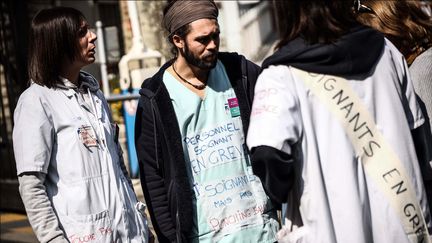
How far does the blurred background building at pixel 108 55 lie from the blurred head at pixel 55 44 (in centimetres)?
548

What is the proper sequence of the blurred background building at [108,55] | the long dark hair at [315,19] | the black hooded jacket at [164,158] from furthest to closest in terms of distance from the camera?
the blurred background building at [108,55] → the black hooded jacket at [164,158] → the long dark hair at [315,19]

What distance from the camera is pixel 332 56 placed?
115 inches

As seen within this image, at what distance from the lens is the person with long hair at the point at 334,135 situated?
2.87 meters

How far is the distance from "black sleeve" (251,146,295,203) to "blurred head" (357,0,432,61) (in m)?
1.16

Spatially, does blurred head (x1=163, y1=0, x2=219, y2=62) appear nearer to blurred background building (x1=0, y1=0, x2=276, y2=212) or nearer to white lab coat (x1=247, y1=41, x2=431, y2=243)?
white lab coat (x1=247, y1=41, x2=431, y2=243)

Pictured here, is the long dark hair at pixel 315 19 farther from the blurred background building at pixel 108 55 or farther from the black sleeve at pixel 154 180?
the blurred background building at pixel 108 55

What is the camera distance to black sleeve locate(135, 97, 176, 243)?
11.9 ft

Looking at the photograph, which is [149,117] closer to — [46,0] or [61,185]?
[61,185]

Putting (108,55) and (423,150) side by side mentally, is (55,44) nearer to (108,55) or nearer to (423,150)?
(423,150)

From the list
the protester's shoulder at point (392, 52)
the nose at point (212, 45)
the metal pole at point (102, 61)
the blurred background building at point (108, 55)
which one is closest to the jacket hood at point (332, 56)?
the protester's shoulder at point (392, 52)

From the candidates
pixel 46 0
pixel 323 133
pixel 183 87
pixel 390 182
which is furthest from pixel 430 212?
pixel 46 0

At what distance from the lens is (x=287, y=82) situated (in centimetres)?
292

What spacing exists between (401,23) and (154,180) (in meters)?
1.32

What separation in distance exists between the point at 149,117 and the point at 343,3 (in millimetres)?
1093
